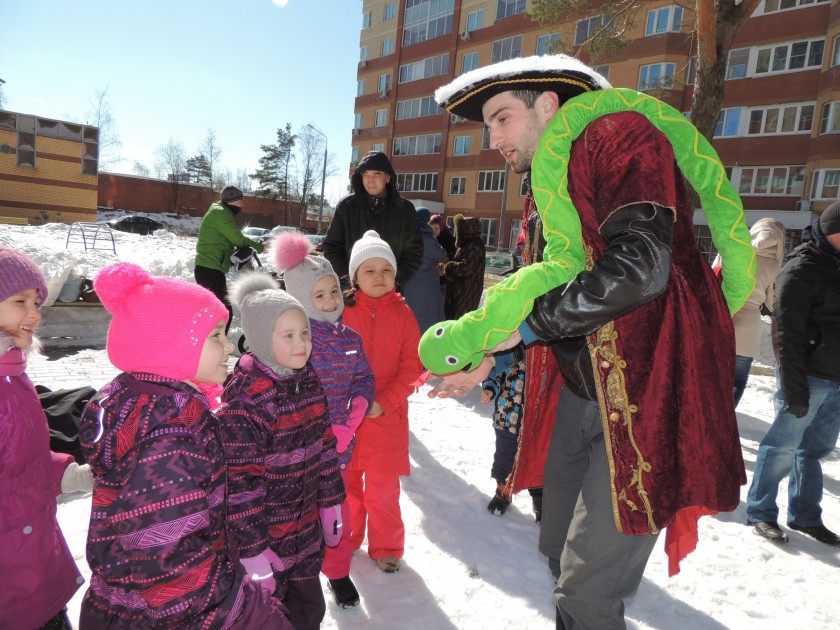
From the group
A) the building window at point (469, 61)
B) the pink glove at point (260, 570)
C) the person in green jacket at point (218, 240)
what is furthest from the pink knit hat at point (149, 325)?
the building window at point (469, 61)

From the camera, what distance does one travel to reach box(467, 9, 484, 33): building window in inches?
1303

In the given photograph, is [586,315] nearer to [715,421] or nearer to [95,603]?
[715,421]

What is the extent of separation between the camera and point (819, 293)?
11.2 ft

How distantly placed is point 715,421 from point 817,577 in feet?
8.41

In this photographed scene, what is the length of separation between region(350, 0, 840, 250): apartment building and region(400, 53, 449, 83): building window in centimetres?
10

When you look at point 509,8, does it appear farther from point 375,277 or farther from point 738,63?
point 375,277

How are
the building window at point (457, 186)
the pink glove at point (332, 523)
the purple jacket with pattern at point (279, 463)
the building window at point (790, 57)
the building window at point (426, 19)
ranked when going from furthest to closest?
the building window at point (426, 19), the building window at point (457, 186), the building window at point (790, 57), the pink glove at point (332, 523), the purple jacket with pattern at point (279, 463)

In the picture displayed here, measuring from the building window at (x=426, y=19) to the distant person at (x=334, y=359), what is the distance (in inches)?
1473

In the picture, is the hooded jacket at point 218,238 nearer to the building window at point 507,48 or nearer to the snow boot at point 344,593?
the snow boot at point 344,593

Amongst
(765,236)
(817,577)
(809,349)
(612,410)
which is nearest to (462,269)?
(765,236)

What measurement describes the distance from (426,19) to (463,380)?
40.9 m

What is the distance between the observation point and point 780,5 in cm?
2356

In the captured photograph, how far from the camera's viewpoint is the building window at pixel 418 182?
121ft

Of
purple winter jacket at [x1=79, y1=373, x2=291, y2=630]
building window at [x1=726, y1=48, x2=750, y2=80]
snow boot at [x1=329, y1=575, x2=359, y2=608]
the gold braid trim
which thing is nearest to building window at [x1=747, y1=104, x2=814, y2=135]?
building window at [x1=726, y1=48, x2=750, y2=80]
